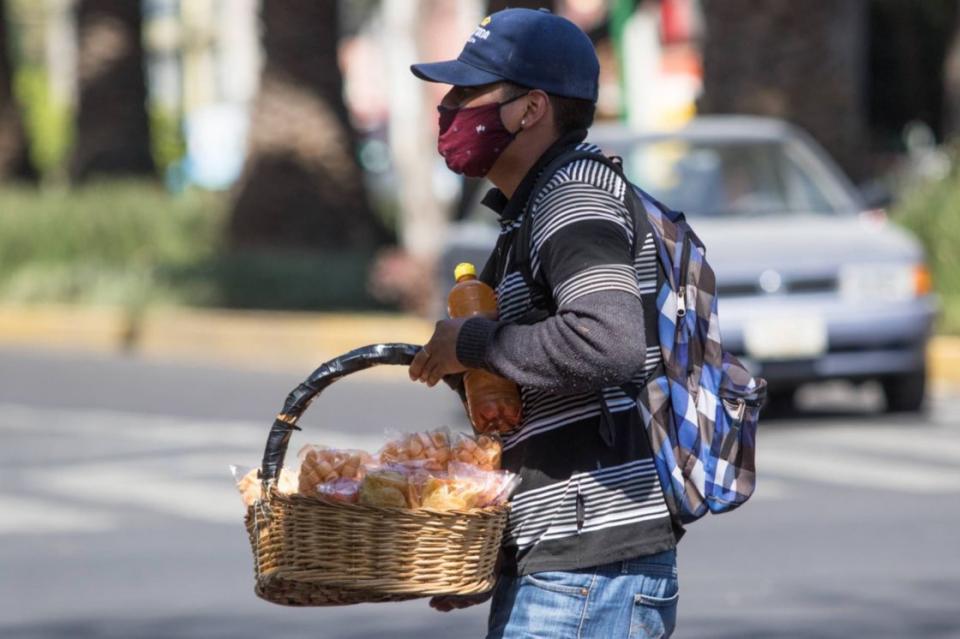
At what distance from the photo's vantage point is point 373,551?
330 centimetres

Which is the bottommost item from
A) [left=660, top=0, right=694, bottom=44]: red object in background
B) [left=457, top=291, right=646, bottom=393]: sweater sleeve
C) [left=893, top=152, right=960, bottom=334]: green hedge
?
[left=457, top=291, right=646, bottom=393]: sweater sleeve

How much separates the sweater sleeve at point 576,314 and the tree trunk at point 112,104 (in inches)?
949

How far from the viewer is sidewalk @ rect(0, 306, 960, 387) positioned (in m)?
17.2

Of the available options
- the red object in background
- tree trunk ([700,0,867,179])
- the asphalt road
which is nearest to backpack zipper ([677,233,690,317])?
the asphalt road

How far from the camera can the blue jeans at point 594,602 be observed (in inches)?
132

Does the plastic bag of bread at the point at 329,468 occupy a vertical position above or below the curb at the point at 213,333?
below

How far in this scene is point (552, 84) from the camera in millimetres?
3389

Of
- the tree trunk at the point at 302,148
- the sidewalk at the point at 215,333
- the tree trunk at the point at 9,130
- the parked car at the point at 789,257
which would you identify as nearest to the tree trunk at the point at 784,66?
the sidewalk at the point at 215,333

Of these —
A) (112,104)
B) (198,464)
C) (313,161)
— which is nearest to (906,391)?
(198,464)

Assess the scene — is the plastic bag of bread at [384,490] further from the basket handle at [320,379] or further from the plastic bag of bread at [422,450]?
the basket handle at [320,379]

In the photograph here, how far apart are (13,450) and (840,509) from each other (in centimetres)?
496

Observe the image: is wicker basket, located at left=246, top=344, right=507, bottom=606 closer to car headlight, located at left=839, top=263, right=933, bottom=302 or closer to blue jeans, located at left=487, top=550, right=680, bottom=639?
blue jeans, located at left=487, top=550, right=680, bottom=639

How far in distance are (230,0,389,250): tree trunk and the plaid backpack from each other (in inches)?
704

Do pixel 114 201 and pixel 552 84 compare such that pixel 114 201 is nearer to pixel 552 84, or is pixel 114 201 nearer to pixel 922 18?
pixel 922 18
